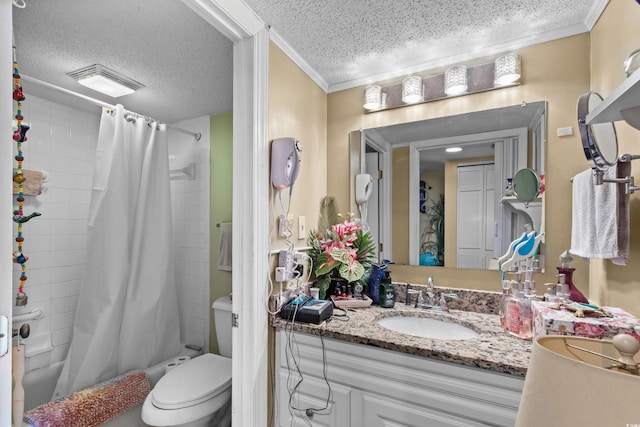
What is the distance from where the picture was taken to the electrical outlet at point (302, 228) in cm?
166

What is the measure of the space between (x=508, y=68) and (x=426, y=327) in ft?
4.42

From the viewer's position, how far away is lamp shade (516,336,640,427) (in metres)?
0.34

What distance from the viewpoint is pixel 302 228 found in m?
1.68

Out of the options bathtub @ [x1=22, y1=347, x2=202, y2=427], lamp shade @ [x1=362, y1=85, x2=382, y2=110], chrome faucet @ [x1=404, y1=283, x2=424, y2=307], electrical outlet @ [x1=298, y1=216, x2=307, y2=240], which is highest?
lamp shade @ [x1=362, y1=85, x2=382, y2=110]

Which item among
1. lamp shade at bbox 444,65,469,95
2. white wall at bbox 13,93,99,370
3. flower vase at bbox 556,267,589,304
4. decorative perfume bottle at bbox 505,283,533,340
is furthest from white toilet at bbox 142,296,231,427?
lamp shade at bbox 444,65,469,95

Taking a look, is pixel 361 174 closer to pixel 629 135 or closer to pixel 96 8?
pixel 629 135

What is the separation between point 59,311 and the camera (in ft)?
6.98

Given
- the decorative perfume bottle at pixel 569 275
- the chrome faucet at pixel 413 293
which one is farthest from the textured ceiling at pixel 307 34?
the chrome faucet at pixel 413 293

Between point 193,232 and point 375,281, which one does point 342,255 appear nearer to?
point 375,281

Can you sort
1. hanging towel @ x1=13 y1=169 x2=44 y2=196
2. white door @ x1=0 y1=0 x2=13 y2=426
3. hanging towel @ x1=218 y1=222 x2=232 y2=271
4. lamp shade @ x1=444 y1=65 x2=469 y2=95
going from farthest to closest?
hanging towel @ x1=218 y1=222 x2=232 y2=271 → hanging towel @ x1=13 y1=169 x2=44 y2=196 → lamp shade @ x1=444 y1=65 x2=469 y2=95 → white door @ x1=0 y1=0 x2=13 y2=426

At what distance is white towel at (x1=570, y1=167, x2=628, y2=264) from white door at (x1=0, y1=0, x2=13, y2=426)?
5.63 feet

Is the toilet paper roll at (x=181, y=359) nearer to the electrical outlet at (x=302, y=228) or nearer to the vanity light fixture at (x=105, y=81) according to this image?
the electrical outlet at (x=302, y=228)

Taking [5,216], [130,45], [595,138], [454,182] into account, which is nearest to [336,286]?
[454,182]

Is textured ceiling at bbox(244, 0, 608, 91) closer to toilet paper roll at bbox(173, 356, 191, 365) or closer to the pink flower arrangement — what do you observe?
the pink flower arrangement
